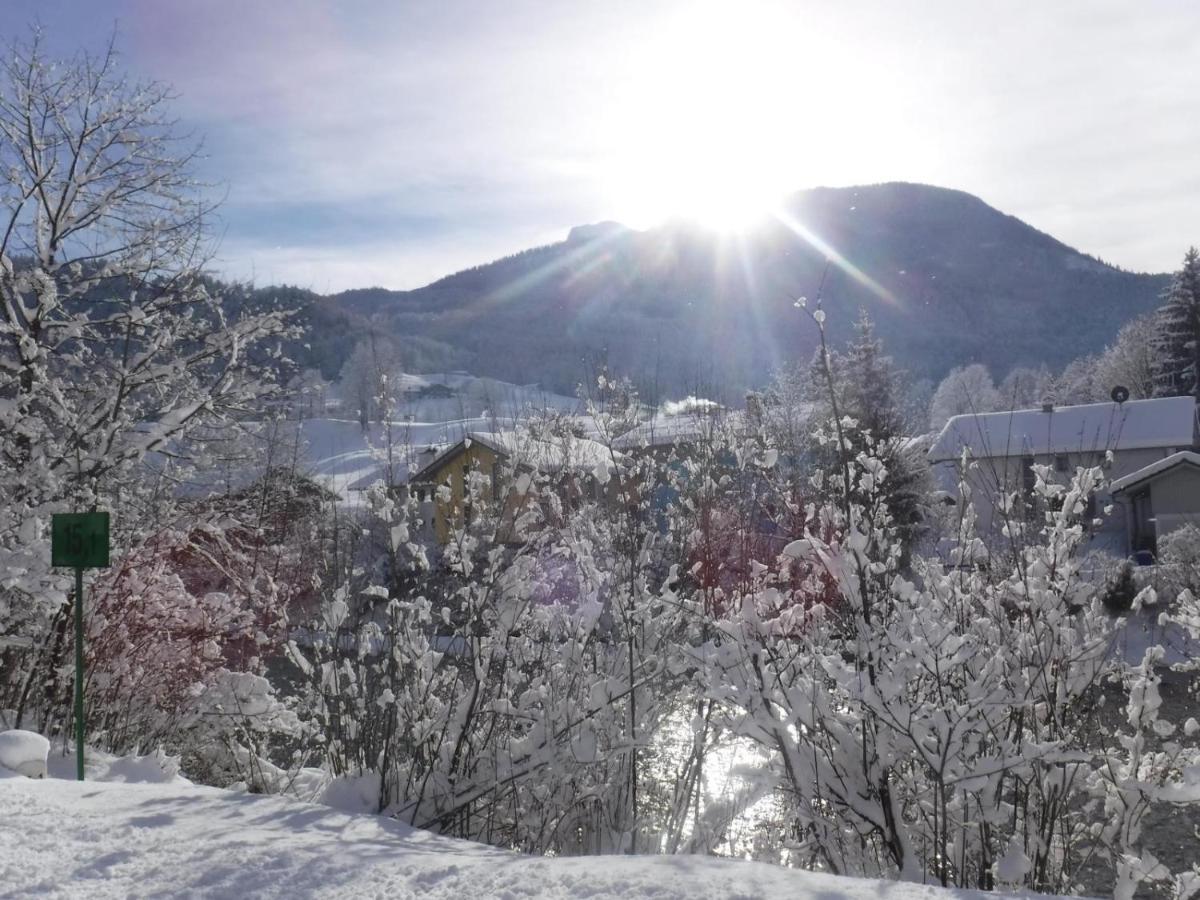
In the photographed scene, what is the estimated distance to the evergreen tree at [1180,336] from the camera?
35.8 m

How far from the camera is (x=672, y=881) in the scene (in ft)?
9.26

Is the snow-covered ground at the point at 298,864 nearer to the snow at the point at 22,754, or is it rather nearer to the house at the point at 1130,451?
the snow at the point at 22,754

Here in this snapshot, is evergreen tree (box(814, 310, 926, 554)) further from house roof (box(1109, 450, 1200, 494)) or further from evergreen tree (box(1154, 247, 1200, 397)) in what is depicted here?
evergreen tree (box(1154, 247, 1200, 397))

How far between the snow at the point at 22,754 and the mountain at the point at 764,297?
311 feet

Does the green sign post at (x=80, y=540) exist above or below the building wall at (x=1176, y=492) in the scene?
above

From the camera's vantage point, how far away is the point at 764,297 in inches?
5285

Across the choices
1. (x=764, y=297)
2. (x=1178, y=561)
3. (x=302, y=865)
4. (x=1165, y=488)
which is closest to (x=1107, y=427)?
(x=1165, y=488)

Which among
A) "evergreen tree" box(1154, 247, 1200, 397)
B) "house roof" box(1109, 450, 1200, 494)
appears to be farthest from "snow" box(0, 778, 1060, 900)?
"evergreen tree" box(1154, 247, 1200, 397)

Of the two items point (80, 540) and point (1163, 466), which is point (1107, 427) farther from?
point (80, 540)

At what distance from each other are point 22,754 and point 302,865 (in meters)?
2.37

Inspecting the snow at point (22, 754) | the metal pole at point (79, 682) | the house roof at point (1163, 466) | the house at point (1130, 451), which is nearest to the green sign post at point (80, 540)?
the metal pole at point (79, 682)

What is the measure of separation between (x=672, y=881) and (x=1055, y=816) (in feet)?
5.98

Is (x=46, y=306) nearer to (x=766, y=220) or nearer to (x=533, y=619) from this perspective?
(x=533, y=619)

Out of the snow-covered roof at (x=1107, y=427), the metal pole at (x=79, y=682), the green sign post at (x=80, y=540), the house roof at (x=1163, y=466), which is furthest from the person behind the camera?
the snow-covered roof at (x=1107, y=427)
